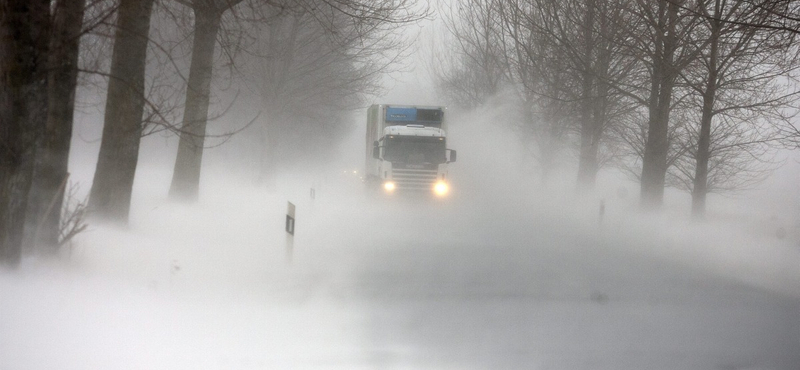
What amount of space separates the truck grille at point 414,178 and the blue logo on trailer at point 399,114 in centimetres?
205

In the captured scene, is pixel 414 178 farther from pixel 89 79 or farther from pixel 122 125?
pixel 122 125

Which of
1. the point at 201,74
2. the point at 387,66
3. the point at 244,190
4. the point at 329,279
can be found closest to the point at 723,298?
the point at 329,279

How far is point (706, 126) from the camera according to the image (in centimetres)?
1909

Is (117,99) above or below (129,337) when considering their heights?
above

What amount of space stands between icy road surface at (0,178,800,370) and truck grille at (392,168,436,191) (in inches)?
372

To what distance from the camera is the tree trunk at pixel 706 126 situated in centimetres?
1761

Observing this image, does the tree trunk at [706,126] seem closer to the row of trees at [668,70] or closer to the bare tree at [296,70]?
the row of trees at [668,70]

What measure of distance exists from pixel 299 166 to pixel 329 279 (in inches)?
1742

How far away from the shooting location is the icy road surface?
22.5 ft

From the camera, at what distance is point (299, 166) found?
55000 millimetres

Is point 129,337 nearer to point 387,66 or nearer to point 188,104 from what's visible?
point 188,104

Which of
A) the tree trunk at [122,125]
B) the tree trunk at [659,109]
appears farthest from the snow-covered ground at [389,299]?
the tree trunk at [659,109]

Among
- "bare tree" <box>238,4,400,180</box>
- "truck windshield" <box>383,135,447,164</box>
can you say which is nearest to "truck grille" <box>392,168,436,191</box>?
"truck windshield" <box>383,135,447,164</box>

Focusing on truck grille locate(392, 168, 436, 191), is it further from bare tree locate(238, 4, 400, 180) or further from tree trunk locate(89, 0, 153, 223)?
tree trunk locate(89, 0, 153, 223)
